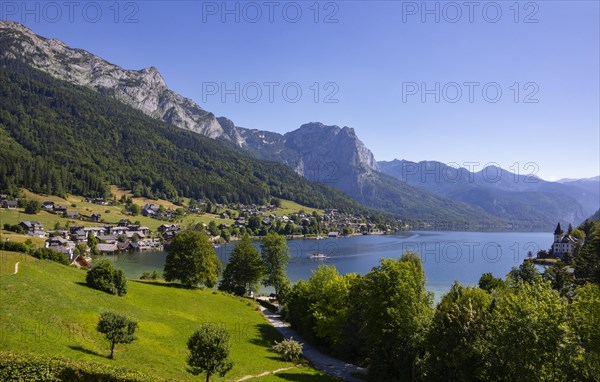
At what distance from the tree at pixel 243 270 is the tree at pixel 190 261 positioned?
20.6ft

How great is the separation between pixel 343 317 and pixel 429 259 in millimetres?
105349

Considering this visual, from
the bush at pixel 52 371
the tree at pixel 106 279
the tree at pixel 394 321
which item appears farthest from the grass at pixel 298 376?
the tree at pixel 106 279

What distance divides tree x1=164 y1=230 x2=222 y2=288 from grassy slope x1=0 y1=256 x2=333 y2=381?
8.87 metres

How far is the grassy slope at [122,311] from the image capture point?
25.8 m

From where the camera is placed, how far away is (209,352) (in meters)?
26.1

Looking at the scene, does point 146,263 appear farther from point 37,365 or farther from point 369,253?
point 37,365

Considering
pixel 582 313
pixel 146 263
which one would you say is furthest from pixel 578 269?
pixel 146 263

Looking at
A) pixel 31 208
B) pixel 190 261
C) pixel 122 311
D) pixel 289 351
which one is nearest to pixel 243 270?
pixel 190 261

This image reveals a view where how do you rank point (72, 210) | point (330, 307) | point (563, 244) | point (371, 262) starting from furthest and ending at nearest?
1. point (72, 210)
2. point (563, 244)
3. point (371, 262)
4. point (330, 307)

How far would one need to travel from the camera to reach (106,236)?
140625mm

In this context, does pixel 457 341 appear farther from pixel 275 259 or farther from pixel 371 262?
pixel 371 262

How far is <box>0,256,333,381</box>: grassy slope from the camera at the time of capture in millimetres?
25750

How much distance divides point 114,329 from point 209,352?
22.8 feet

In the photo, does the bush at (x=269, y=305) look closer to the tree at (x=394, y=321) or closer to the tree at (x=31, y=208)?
the tree at (x=394, y=321)
